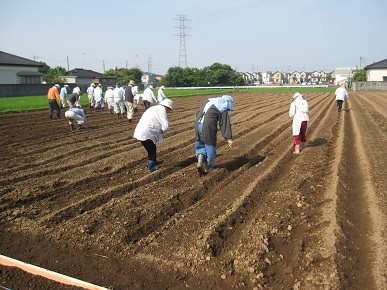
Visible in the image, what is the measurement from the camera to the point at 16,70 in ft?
124

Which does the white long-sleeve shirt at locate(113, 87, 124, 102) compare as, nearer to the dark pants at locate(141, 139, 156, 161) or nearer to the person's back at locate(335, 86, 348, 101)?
the dark pants at locate(141, 139, 156, 161)

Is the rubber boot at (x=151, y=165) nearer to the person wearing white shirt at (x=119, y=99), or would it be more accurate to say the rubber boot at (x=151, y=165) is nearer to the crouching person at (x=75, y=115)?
the crouching person at (x=75, y=115)

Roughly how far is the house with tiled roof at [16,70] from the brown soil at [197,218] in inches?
1292

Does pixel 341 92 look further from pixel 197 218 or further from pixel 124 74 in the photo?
pixel 124 74

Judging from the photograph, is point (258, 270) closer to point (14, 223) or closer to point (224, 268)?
point (224, 268)

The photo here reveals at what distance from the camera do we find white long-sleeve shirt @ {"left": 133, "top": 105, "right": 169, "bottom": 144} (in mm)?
6230

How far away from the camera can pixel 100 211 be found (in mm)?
4746

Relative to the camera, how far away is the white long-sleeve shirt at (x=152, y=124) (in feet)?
20.4

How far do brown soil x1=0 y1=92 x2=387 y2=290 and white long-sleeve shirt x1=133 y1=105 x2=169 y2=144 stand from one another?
0.80 metres

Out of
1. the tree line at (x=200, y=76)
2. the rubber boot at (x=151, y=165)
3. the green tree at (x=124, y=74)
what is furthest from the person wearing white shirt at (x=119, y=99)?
the green tree at (x=124, y=74)

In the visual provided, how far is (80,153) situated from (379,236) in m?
6.67

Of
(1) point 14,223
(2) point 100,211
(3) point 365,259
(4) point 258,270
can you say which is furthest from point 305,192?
(1) point 14,223

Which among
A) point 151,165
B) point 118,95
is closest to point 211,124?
point 151,165

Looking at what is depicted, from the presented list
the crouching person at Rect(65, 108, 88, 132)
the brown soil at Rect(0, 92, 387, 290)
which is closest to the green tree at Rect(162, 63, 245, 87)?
the crouching person at Rect(65, 108, 88, 132)
